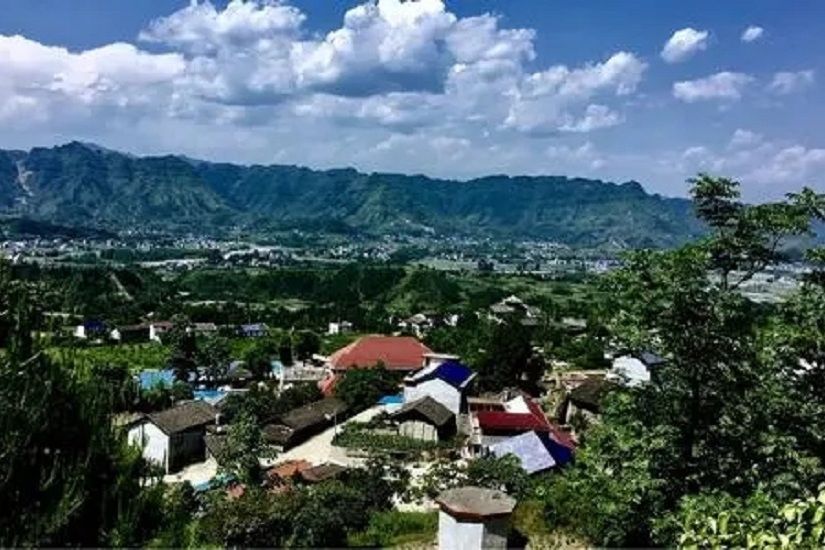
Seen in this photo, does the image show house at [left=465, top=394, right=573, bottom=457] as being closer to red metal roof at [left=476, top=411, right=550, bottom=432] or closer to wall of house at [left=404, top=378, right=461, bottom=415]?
red metal roof at [left=476, top=411, right=550, bottom=432]

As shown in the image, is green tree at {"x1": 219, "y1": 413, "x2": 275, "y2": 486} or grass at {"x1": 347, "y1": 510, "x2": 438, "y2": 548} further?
green tree at {"x1": 219, "y1": 413, "x2": 275, "y2": 486}

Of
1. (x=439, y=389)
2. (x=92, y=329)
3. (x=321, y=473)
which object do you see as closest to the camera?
(x=321, y=473)

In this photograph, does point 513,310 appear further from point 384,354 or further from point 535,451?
point 535,451

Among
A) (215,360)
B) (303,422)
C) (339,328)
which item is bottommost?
(339,328)

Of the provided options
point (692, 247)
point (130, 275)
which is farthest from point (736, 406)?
point (130, 275)

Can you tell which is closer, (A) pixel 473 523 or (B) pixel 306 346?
(A) pixel 473 523

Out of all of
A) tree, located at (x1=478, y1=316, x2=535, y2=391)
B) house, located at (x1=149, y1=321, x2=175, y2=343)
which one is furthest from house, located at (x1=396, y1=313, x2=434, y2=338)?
tree, located at (x1=478, y1=316, x2=535, y2=391)

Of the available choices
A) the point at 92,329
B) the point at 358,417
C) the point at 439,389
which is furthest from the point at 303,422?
the point at 92,329
